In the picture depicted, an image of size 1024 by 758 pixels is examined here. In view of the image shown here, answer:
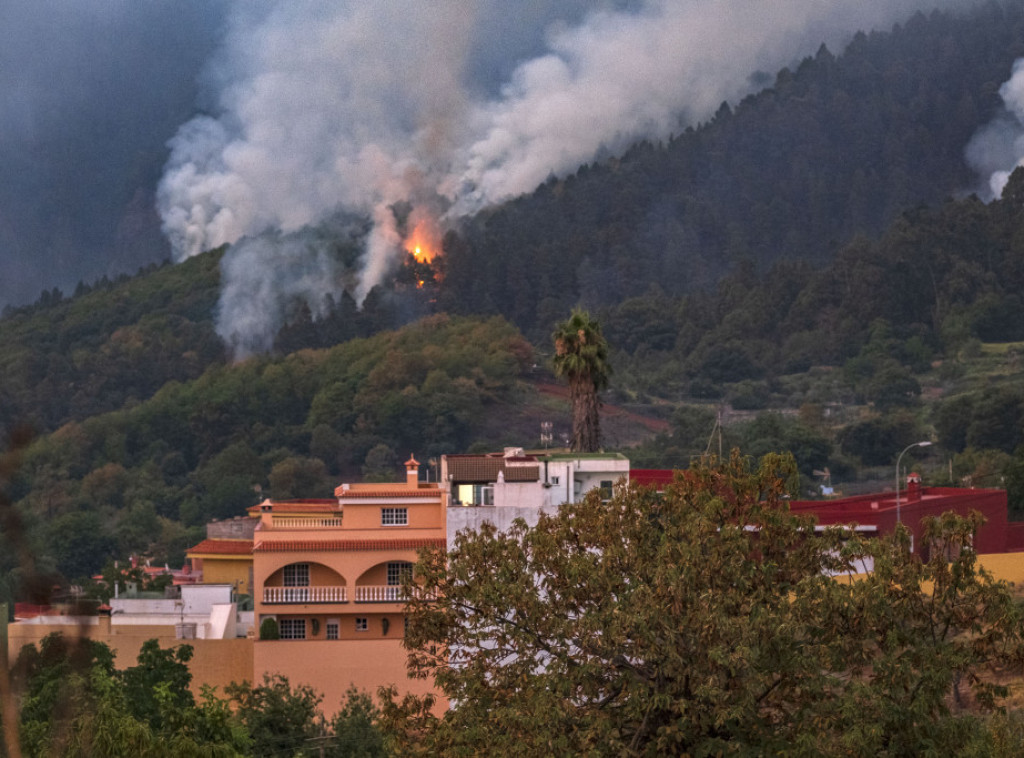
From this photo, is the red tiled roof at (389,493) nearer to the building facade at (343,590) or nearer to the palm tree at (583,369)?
the building facade at (343,590)

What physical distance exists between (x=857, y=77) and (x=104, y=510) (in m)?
116

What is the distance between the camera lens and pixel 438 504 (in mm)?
40969

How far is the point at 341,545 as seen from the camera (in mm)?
39562

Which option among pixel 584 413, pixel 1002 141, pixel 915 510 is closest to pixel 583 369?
pixel 584 413

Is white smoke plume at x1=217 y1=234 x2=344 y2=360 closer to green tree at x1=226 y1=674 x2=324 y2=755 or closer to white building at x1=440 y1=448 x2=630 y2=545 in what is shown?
white building at x1=440 y1=448 x2=630 y2=545

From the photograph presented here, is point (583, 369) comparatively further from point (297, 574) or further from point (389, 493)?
point (297, 574)

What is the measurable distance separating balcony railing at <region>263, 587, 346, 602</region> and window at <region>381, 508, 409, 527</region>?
240 centimetres

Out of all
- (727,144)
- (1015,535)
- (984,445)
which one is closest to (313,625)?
(1015,535)

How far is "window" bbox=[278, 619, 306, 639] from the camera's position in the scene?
39.2 m

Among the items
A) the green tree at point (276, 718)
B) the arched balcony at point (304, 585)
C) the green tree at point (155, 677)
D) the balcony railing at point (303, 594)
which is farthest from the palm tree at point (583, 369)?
the green tree at point (276, 718)

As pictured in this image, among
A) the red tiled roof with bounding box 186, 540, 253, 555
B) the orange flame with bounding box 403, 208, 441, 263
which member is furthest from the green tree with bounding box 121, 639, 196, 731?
the orange flame with bounding box 403, 208, 441, 263

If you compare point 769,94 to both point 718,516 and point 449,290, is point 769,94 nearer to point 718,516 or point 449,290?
point 449,290

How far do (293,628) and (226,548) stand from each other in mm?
11386

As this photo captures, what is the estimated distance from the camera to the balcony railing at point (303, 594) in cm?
3912
